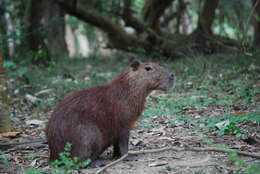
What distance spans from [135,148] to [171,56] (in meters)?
6.51

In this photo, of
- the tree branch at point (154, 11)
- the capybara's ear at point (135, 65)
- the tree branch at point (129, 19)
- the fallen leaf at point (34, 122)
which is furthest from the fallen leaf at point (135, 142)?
the tree branch at point (154, 11)

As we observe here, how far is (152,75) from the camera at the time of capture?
4254mm

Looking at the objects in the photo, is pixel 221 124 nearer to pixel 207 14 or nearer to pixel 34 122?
pixel 34 122

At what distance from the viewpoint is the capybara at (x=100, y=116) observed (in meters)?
3.76

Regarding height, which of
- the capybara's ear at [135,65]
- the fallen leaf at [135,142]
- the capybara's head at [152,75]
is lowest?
the fallen leaf at [135,142]

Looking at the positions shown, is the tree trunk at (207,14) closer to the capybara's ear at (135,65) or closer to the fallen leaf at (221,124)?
the fallen leaf at (221,124)

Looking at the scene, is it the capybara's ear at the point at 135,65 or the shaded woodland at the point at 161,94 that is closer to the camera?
the shaded woodland at the point at 161,94

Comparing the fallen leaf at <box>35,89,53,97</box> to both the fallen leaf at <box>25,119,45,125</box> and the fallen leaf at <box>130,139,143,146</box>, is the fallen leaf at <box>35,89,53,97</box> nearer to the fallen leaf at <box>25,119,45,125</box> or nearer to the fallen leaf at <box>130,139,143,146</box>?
the fallen leaf at <box>25,119,45,125</box>

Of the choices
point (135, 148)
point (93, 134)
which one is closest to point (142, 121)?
point (135, 148)

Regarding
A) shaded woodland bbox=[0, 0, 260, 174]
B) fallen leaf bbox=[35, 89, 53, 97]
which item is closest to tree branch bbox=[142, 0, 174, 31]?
shaded woodland bbox=[0, 0, 260, 174]

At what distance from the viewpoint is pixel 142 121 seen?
5.25 metres

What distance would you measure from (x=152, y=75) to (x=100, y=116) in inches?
31.0

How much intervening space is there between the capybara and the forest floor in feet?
0.80

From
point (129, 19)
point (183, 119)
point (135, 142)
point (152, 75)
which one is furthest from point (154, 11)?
point (135, 142)
